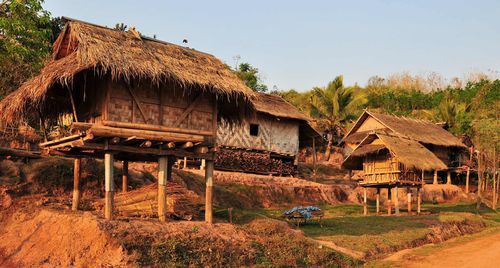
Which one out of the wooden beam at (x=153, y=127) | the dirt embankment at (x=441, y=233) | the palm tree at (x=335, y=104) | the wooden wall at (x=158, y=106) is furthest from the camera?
the palm tree at (x=335, y=104)

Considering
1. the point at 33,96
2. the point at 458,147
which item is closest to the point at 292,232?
the point at 33,96

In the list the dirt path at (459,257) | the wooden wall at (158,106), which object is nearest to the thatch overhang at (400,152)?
the dirt path at (459,257)

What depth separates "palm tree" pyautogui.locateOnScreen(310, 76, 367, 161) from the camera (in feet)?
151

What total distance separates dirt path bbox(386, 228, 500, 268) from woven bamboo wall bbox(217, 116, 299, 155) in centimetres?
1566

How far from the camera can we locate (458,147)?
3991 cm

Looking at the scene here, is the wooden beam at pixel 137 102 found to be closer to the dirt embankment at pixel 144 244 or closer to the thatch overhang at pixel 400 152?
the dirt embankment at pixel 144 244

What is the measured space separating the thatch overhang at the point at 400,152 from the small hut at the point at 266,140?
5.47 meters

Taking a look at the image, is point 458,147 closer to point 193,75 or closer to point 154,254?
point 193,75

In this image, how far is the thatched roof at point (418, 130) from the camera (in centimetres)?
3647

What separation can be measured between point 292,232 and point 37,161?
373 inches

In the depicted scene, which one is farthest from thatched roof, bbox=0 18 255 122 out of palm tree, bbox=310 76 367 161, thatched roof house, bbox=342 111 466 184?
palm tree, bbox=310 76 367 161

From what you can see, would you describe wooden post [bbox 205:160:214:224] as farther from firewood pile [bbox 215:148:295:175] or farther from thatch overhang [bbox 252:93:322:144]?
thatch overhang [bbox 252:93:322:144]

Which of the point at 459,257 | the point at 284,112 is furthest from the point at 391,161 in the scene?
the point at 459,257

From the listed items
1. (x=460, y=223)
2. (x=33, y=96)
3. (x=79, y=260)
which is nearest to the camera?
(x=79, y=260)
